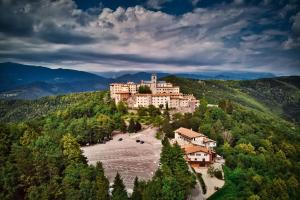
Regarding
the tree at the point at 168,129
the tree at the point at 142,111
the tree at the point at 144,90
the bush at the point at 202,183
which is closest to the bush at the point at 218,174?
the bush at the point at 202,183

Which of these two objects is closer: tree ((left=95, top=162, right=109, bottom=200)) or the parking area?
tree ((left=95, top=162, right=109, bottom=200))

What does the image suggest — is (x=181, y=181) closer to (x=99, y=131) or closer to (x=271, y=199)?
(x=271, y=199)

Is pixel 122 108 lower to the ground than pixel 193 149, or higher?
higher

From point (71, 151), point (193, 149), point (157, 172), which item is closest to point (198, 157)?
point (193, 149)

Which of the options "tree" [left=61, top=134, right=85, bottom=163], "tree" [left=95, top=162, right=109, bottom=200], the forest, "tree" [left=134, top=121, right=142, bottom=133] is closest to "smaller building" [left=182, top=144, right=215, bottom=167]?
the forest

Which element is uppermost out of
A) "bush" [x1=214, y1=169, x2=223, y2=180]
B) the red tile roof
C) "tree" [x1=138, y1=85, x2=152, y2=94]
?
"tree" [x1=138, y1=85, x2=152, y2=94]

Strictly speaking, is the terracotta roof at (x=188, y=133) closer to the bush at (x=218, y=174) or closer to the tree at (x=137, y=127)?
the bush at (x=218, y=174)

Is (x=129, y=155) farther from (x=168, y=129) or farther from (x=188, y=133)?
(x=168, y=129)

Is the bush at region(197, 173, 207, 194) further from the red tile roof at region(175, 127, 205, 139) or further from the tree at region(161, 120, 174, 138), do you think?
the tree at region(161, 120, 174, 138)
